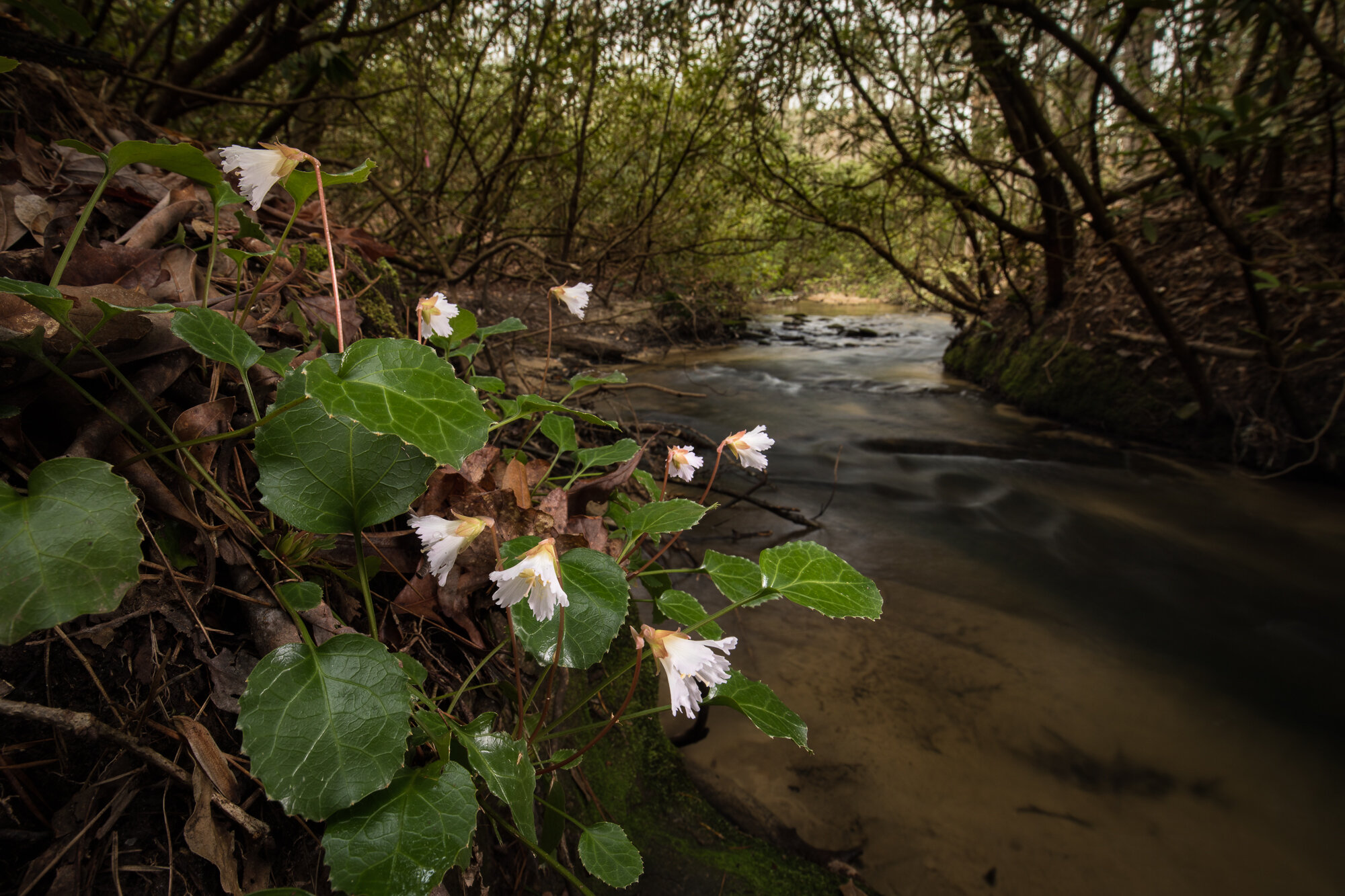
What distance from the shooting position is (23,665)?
67cm

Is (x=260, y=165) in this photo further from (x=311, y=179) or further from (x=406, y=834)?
(x=406, y=834)

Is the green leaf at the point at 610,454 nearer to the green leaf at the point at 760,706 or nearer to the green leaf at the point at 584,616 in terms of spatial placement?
the green leaf at the point at 584,616

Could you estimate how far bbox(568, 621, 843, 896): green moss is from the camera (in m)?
1.34

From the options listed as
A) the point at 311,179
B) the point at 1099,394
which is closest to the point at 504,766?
the point at 311,179

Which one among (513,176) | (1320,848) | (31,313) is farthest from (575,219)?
(1320,848)

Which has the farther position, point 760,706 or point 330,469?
point 760,706

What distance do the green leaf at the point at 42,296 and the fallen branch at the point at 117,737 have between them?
1.41 feet

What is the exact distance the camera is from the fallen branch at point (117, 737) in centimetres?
59

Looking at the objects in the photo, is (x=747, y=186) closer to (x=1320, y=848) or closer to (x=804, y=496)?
(x=804, y=496)

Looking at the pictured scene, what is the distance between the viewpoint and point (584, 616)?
0.89 metres

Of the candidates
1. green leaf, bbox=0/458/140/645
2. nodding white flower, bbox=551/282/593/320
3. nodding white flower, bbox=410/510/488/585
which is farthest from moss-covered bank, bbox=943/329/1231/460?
green leaf, bbox=0/458/140/645

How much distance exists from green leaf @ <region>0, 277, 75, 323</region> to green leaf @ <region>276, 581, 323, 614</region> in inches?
16.4

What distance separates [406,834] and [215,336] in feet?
Result: 2.30

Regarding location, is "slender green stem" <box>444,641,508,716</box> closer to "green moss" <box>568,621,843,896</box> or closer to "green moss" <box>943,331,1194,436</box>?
"green moss" <box>568,621,843,896</box>
